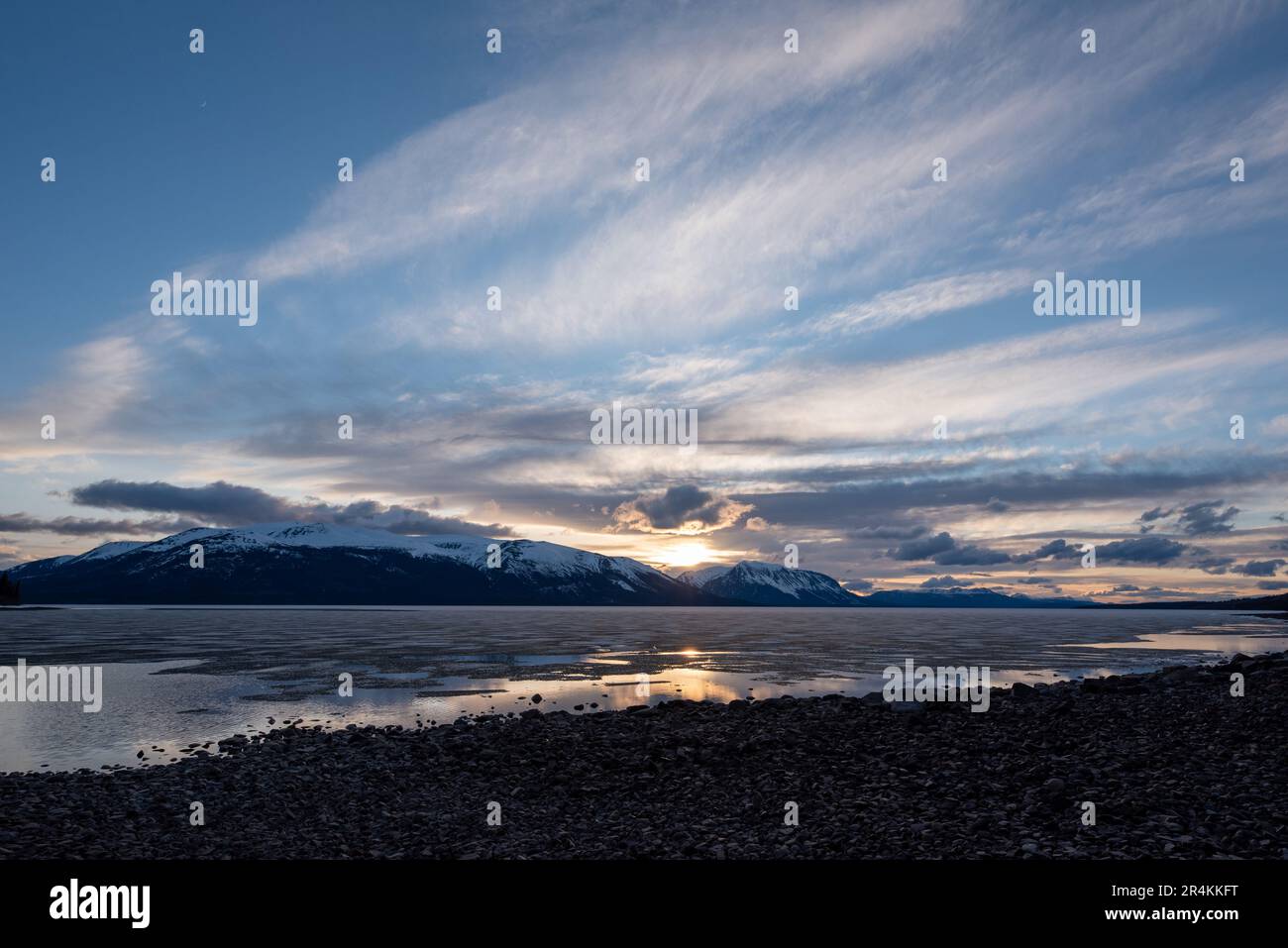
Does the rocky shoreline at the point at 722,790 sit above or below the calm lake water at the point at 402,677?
above

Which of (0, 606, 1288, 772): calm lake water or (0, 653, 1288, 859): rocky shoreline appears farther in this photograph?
(0, 606, 1288, 772): calm lake water

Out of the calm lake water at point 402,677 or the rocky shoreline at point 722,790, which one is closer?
the rocky shoreline at point 722,790

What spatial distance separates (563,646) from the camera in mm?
78625

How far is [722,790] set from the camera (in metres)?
18.4

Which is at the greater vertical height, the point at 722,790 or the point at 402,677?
the point at 722,790

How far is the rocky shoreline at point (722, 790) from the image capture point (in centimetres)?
1433

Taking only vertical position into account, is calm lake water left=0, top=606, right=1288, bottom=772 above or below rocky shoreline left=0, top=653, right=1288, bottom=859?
below

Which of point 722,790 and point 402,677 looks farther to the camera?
point 402,677

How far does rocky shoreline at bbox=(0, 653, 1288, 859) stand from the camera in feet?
47.0
